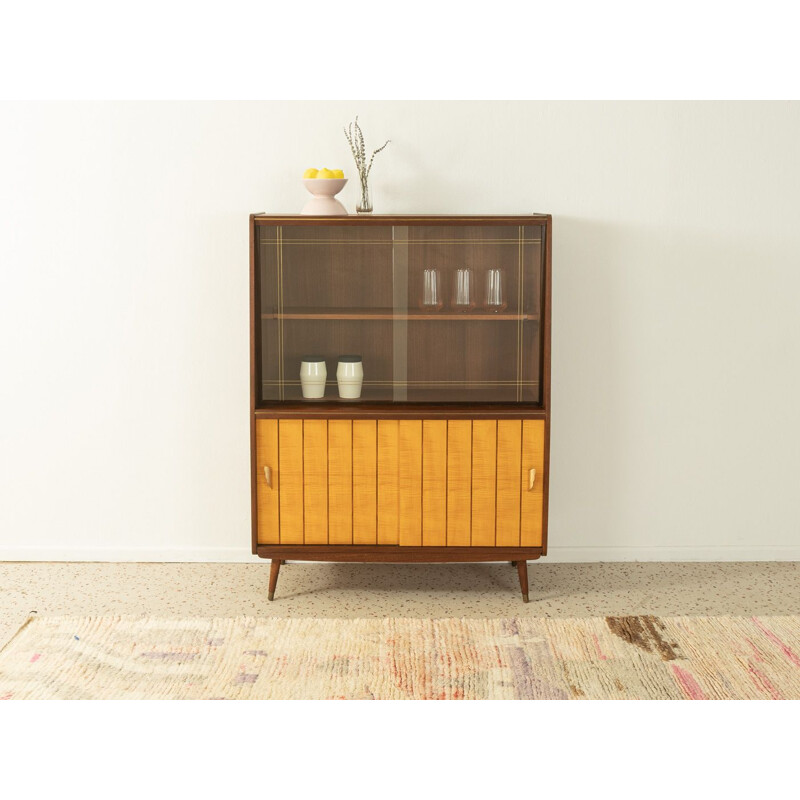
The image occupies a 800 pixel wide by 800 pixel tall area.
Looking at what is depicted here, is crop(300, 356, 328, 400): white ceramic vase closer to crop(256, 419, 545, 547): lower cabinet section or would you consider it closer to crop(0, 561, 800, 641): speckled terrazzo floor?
crop(256, 419, 545, 547): lower cabinet section

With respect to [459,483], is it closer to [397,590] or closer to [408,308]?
[397,590]

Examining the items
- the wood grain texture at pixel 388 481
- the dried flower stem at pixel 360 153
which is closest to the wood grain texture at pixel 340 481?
the wood grain texture at pixel 388 481

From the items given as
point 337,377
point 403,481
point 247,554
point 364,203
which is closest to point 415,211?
point 364,203

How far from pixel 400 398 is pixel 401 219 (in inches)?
30.1

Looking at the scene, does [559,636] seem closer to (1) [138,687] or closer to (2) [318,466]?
(2) [318,466]

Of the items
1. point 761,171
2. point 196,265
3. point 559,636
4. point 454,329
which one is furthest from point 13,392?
point 761,171

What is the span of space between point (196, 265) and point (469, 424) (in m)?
1.49

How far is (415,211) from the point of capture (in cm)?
438

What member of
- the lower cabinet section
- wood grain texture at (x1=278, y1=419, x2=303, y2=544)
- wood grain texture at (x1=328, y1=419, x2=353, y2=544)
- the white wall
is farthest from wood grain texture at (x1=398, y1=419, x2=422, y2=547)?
the white wall

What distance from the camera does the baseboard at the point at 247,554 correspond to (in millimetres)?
4625

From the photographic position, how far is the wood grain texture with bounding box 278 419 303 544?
407cm

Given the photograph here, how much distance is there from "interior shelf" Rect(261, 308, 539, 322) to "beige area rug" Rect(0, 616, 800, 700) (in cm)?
126

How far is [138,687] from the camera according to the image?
3262 millimetres

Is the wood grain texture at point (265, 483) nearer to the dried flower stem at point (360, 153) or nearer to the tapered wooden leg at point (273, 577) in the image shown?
the tapered wooden leg at point (273, 577)
